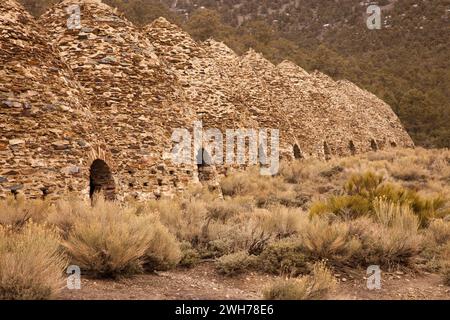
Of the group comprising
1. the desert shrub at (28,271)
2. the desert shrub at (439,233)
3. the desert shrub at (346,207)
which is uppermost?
the desert shrub at (28,271)

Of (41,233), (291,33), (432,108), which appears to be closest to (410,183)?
(41,233)

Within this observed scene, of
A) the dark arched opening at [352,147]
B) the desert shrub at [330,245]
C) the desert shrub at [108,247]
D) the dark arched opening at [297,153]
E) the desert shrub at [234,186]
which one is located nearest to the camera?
the desert shrub at [108,247]

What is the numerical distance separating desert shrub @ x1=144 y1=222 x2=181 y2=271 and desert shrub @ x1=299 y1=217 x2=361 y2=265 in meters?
1.77

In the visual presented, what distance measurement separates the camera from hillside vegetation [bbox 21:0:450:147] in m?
46.0

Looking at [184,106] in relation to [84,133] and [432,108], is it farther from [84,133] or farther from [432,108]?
[432,108]

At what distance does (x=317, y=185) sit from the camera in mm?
15289

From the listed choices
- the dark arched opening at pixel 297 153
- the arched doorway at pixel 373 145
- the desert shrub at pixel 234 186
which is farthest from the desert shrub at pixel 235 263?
the arched doorway at pixel 373 145

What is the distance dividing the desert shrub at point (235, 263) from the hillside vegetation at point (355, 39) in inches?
1138

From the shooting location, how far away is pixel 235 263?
6000 mm

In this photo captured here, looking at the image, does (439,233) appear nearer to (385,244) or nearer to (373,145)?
(385,244)

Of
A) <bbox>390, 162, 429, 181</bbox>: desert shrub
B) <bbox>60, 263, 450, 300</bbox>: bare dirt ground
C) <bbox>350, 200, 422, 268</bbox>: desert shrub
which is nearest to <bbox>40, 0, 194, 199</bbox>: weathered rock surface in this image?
<bbox>60, 263, 450, 300</bbox>: bare dirt ground

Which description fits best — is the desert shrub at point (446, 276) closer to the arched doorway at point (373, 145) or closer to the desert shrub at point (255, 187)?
the desert shrub at point (255, 187)

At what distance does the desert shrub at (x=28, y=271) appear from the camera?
3830mm

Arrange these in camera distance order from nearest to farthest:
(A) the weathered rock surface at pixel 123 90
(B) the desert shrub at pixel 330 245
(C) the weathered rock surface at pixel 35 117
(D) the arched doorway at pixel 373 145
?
1. (B) the desert shrub at pixel 330 245
2. (C) the weathered rock surface at pixel 35 117
3. (A) the weathered rock surface at pixel 123 90
4. (D) the arched doorway at pixel 373 145
